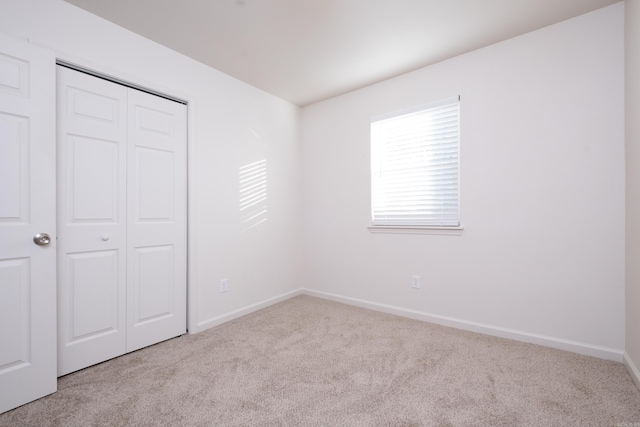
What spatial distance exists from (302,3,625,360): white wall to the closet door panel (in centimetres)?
204

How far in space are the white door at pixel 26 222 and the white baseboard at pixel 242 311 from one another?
114 centimetres

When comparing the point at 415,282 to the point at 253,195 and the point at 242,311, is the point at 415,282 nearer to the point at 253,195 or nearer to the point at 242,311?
the point at 242,311

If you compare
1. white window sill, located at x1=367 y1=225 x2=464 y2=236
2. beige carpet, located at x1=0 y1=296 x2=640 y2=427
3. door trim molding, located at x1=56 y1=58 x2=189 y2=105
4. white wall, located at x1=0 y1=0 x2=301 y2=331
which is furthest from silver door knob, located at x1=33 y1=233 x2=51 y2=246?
white window sill, located at x1=367 y1=225 x2=464 y2=236

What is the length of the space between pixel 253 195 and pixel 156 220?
1.09 m

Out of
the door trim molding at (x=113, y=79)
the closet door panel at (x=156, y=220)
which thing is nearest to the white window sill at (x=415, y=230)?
the closet door panel at (x=156, y=220)

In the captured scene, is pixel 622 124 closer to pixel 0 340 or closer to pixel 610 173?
pixel 610 173

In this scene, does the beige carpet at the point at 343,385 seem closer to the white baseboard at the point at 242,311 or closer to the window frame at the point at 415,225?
the white baseboard at the point at 242,311

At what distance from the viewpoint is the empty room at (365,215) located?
1729 mm

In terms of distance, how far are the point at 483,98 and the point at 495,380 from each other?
224 cm

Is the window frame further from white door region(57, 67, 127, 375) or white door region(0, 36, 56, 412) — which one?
white door region(0, 36, 56, 412)

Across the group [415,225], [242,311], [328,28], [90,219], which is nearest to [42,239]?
[90,219]

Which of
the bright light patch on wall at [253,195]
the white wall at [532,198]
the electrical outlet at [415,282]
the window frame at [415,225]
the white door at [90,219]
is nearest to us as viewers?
the white door at [90,219]

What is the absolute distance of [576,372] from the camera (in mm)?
1965

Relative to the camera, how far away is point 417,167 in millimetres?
3004
